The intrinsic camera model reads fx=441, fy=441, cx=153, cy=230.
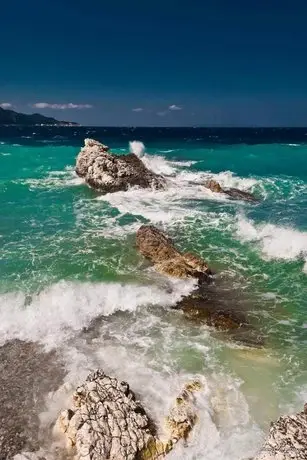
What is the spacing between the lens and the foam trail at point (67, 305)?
14.8 meters

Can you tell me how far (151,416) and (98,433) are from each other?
1.62 metres

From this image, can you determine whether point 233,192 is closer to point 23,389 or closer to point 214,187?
point 214,187

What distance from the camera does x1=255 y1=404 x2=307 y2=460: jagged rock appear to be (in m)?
8.84

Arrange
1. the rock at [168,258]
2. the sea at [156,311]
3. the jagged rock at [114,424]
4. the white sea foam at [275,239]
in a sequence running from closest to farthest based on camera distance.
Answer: the jagged rock at [114,424], the sea at [156,311], the rock at [168,258], the white sea foam at [275,239]

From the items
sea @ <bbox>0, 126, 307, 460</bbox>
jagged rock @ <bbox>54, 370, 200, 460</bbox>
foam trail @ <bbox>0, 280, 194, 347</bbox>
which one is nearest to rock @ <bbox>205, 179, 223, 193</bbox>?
sea @ <bbox>0, 126, 307, 460</bbox>

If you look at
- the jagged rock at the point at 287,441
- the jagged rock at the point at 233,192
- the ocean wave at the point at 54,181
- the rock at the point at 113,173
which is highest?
the jagged rock at the point at 287,441

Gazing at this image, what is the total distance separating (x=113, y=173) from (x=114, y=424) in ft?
96.2

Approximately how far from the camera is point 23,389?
11.8 metres

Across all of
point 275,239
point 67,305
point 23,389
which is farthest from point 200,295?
point 275,239

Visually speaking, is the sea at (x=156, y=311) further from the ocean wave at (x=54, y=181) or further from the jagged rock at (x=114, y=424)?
the ocean wave at (x=54, y=181)

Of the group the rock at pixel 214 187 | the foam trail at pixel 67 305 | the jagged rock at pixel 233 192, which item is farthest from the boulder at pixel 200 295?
the rock at pixel 214 187

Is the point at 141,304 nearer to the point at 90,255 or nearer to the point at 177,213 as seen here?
the point at 90,255

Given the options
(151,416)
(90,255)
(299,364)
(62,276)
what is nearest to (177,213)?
(90,255)

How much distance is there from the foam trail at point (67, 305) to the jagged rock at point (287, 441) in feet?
24.0
